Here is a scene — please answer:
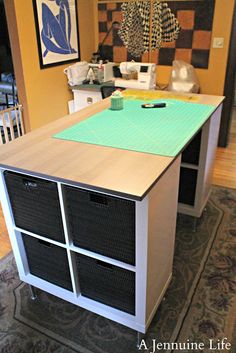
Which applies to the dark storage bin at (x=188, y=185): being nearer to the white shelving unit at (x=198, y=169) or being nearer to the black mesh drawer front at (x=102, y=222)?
the white shelving unit at (x=198, y=169)

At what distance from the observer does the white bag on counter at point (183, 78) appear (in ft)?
→ 10.6

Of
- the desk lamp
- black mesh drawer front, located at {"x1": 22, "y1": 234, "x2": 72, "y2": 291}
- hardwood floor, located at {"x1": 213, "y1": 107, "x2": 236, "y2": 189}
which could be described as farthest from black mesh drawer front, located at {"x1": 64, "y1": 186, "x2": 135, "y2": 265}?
the desk lamp

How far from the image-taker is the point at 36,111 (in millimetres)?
3027

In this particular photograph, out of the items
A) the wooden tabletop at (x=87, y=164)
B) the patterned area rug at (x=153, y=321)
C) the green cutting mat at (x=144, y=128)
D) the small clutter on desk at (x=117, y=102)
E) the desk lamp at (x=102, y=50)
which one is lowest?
the patterned area rug at (x=153, y=321)

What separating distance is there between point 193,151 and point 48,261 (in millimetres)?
1197

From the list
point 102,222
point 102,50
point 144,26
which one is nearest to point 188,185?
point 102,222

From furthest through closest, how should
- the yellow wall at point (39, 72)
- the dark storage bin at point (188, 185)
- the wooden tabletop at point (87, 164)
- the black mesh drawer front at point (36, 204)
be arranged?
the yellow wall at point (39, 72), the dark storage bin at point (188, 185), the black mesh drawer front at point (36, 204), the wooden tabletop at point (87, 164)

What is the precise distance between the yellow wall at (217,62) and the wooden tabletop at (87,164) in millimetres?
2350

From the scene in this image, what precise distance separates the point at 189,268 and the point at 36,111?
6.78ft

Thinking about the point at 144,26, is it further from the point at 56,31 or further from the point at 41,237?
the point at 41,237

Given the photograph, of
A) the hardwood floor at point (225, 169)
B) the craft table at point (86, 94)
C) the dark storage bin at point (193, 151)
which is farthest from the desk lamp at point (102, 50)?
the dark storage bin at point (193, 151)

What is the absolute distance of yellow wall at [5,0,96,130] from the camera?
2666 millimetres

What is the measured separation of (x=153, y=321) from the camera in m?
1.58

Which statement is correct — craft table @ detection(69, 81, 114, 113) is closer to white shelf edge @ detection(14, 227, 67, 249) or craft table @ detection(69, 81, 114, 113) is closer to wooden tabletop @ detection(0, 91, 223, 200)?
wooden tabletop @ detection(0, 91, 223, 200)
